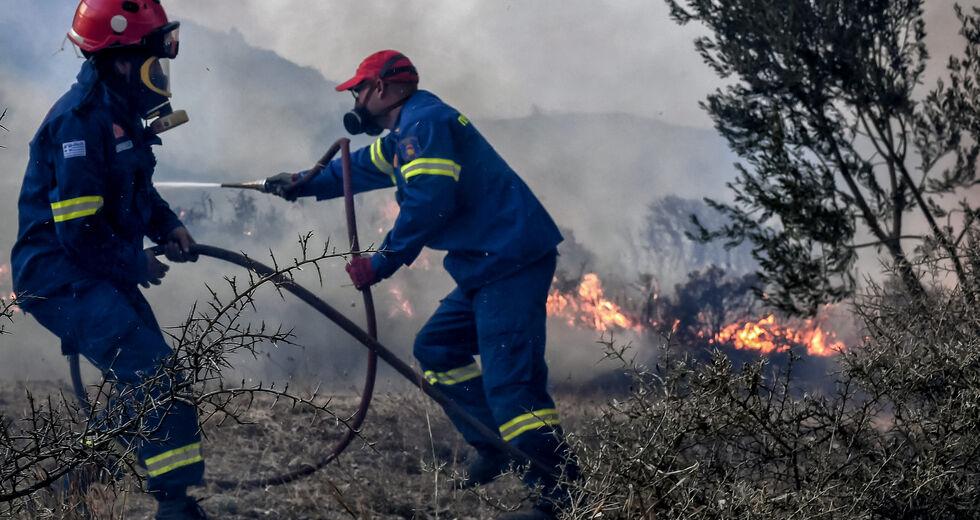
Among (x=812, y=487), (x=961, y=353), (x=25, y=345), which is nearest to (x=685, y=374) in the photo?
(x=812, y=487)

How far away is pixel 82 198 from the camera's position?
13.6 ft

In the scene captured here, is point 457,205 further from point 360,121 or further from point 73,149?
point 73,149

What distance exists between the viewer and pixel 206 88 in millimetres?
12859

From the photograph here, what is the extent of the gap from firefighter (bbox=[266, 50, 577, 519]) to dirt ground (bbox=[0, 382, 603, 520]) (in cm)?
31

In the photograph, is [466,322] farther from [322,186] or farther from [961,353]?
[961,353]

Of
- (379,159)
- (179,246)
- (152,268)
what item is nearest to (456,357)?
(379,159)

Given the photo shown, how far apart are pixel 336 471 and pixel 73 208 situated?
2.18 metres

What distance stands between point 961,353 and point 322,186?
3.80 meters

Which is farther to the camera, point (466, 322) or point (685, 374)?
point (466, 322)

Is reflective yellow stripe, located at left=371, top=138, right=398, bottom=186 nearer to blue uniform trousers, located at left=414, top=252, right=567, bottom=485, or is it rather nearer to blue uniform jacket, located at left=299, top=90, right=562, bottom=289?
blue uniform jacket, located at left=299, top=90, right=562, bottom=289

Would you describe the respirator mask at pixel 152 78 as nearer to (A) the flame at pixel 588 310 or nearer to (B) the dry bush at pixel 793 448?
(B) the dry bush at pixel 793 448

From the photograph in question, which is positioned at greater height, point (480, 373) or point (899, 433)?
point (480, 373)

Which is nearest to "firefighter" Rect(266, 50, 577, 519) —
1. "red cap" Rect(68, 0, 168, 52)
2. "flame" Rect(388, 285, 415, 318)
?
"red cap" Rect(68, 0, 168, 52)

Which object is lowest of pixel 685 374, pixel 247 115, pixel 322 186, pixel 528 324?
pixel 685 374
